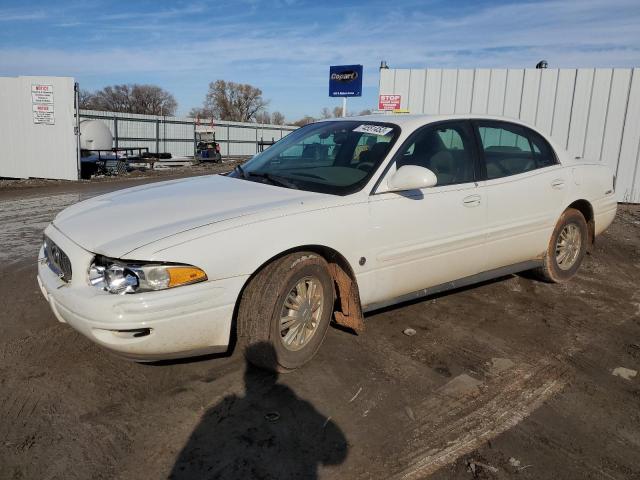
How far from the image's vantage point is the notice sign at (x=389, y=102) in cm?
1136

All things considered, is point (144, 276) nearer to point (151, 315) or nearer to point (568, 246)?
point (151, 315)

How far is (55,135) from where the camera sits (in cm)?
1388

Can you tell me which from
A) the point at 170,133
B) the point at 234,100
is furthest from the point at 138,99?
the point at 170,133

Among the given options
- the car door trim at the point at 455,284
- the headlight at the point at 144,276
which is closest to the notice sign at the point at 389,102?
the car door trim at the point at 455,284

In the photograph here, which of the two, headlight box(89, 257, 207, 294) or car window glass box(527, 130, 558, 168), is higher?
car window glass box(527, 130, 558, 168)

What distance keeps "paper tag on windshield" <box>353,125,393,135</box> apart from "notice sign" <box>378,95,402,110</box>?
7.66 meters

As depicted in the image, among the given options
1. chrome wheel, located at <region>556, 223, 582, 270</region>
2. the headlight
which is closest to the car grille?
the headlight

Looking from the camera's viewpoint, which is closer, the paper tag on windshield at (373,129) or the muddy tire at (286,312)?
the muddy tire at (286,312)

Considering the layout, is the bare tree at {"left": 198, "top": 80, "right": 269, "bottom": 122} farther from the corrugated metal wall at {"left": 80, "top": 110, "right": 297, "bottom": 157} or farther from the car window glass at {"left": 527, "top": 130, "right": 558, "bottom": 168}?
the car window glass at {"left": 527, "top": 130, "right": 558, "bottom": 168}

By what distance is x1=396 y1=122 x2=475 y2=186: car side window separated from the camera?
3.85 m

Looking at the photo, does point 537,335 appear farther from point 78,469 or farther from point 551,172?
point 78,469

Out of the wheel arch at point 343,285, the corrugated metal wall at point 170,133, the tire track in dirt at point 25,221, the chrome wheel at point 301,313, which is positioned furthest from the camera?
the corrugated metal wall at point 170,133

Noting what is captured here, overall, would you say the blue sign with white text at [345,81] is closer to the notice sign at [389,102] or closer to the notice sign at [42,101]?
the notice sign at [389,102]

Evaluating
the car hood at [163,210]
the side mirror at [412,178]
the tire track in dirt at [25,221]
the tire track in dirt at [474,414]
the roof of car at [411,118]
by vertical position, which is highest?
the roof of car at [411,118]
